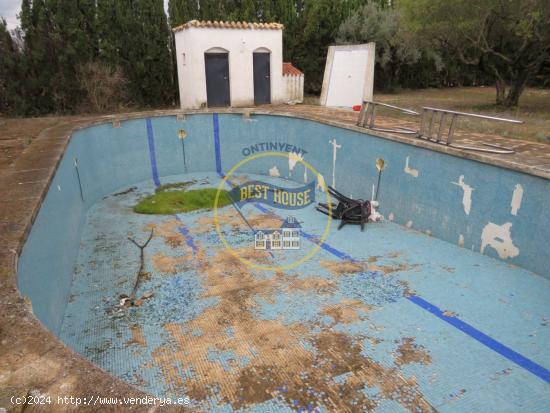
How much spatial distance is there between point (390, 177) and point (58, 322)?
21.3 ft

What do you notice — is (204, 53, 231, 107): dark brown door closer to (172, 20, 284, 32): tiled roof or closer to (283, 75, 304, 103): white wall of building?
(172, 20, 284, 32): tiled roof

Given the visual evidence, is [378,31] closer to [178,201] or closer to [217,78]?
[217,78]

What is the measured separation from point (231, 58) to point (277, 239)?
8.56 m

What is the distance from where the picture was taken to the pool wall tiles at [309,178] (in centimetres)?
534

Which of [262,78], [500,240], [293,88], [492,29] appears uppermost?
[492,29]

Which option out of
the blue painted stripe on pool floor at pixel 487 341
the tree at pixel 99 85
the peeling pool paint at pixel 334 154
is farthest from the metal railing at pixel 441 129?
the tree at pixel 99 85

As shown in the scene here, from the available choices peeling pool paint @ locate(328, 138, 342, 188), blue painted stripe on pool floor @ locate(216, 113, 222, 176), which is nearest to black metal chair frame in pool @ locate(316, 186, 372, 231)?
peeling pool paint @ locate(328, 138, 342, 188)

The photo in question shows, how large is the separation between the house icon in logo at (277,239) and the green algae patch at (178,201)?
2129 mm

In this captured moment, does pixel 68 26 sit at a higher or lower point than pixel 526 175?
higher

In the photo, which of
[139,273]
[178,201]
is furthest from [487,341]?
[178,201]

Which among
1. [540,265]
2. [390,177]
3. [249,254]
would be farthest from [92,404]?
[390,177]

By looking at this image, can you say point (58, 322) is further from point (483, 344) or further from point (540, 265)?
point (540, 265)

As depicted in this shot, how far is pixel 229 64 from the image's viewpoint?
13484 millimetres

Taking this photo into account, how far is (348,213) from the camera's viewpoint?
805 cm
